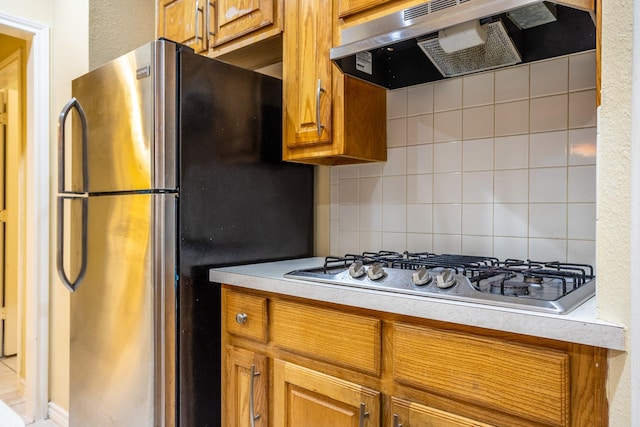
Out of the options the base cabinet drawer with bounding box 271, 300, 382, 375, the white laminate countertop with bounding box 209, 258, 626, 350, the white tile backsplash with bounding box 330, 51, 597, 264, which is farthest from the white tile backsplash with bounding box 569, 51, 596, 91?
the base cabinet drawer with bounding box 271, 300, 382, 375

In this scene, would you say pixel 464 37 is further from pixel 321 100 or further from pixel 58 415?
pixel 58 415

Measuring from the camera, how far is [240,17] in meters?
1.79

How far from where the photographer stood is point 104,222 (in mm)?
1700

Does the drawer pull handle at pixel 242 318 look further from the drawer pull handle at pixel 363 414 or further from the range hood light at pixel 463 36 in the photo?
the range hood light at pixel 463 36

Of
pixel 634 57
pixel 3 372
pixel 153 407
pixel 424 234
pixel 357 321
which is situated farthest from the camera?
pixel 3 372

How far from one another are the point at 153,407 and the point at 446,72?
60.4 inches

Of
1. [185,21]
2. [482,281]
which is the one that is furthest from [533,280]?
[185,21]

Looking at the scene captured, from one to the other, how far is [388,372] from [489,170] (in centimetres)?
81

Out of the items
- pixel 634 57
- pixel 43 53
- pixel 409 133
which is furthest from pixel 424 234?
pixel 43 53

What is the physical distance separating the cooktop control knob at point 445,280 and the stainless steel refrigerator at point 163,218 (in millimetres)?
867

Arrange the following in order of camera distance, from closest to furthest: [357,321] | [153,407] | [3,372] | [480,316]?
[480,316] → [357,321] → [153,407] → [3,372]

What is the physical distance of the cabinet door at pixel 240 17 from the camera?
1.69 meters

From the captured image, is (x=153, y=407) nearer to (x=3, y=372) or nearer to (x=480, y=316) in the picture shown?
(x=480, y=316)

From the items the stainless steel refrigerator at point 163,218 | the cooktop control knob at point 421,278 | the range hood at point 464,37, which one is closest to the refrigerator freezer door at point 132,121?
the stainless steel refrigerator at point 163,218
